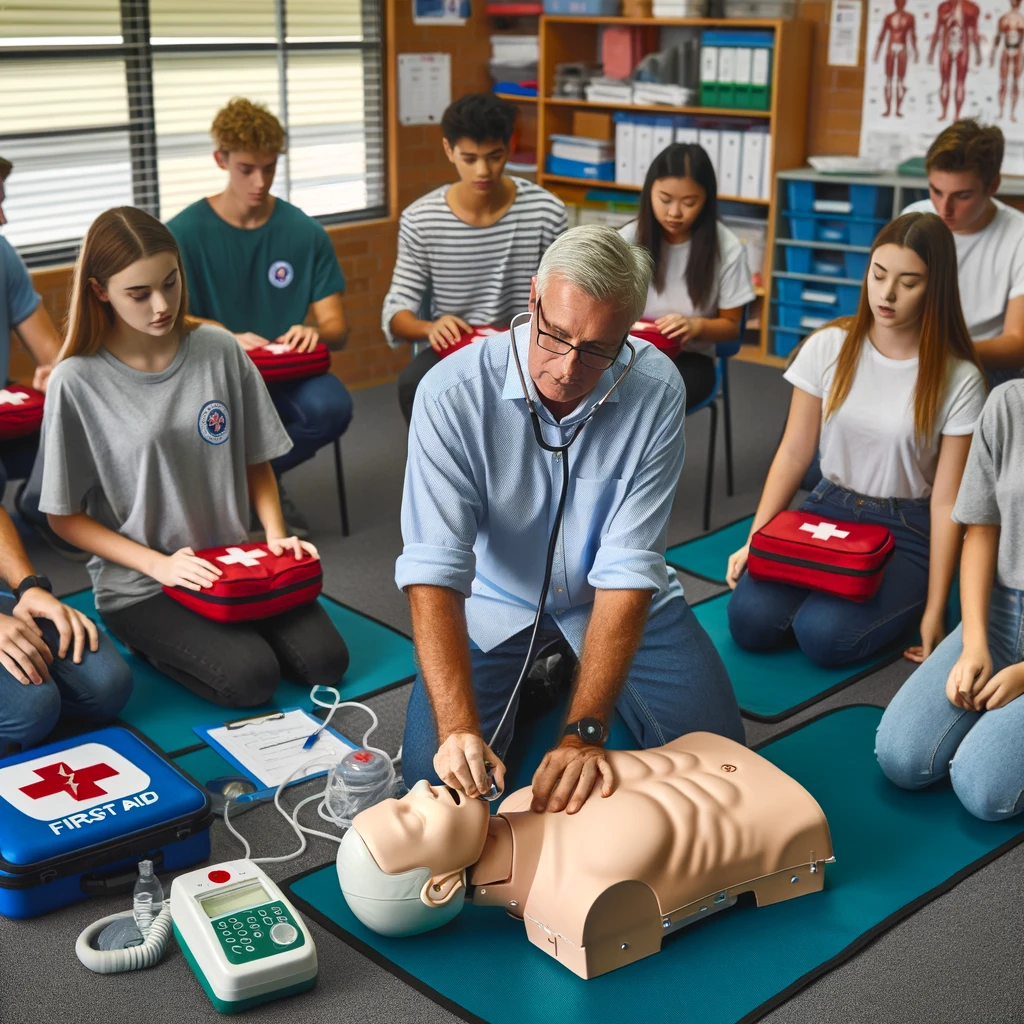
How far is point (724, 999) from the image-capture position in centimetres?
179

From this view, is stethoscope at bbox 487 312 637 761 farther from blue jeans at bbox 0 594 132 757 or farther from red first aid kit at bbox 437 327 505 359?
red first aid kit at bbox 437 327 505 359

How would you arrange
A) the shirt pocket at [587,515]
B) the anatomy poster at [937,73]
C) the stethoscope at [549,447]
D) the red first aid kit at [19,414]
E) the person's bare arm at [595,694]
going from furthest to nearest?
the anatomy poster at [937,73] < the red first aid kit at [19,414] < the shirt pocket at [587,515] < the stethoscope at [549,447] < the person's bare arm at [595,694]

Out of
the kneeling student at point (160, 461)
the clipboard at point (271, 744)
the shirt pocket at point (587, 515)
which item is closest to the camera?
the shirt pocket at point (587, 515)

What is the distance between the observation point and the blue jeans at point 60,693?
228 cm

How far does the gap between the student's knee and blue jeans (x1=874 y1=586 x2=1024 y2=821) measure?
1538 millimetres

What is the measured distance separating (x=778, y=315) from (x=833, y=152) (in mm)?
690

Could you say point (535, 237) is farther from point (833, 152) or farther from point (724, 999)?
point (724, 999)

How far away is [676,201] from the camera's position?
341cm

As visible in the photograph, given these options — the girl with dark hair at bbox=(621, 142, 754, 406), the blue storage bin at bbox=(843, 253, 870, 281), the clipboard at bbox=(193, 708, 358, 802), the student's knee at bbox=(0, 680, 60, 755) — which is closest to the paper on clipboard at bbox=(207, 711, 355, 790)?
the clipboard at bbox=(193, 708, 358, 802)

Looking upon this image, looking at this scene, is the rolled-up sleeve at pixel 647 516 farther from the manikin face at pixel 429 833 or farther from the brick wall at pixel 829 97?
the brick wall at pixel 829 97

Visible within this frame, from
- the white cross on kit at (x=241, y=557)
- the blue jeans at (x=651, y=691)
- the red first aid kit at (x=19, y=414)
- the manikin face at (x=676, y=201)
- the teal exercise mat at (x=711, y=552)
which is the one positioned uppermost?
the manikin face at (x=676, y=201)

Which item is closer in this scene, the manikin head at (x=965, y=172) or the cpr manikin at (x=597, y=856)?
the cpr manikin at (x=597, y=856)

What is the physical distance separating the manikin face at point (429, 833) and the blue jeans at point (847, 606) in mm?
1230

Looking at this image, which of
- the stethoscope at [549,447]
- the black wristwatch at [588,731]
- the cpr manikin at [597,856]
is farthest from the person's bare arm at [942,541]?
the black wristwatch at [588,731]
